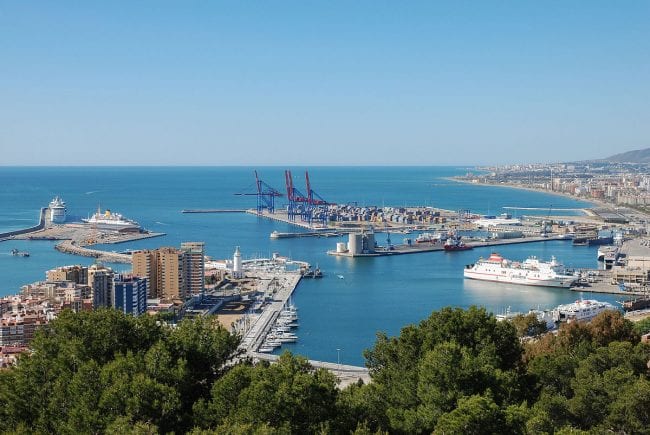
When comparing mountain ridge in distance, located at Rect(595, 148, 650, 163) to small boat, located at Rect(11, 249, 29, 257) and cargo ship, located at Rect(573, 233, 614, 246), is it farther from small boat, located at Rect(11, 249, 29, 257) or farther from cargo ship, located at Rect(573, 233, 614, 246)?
small boat, located at Rect(11, 249, 29, 257)

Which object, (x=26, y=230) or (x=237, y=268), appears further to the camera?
(x=26, y=230)

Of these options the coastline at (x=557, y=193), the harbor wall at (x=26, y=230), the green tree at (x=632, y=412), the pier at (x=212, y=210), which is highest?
the green tree at (x=632, y=412)

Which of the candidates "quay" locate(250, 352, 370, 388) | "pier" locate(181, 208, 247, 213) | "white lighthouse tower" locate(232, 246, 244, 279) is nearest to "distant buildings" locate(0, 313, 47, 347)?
"quay" locate(250, 352, 370, 388)

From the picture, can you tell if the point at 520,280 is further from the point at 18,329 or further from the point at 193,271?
the point at 18,329

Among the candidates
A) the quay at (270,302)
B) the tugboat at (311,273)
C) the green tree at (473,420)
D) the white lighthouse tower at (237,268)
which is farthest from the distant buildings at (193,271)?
the green tree at (473,420)

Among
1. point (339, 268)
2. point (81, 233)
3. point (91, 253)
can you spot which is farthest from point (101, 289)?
point (81, 233)

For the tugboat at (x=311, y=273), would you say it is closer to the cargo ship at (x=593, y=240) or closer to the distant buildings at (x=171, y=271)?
the distant buildings at (x=171, y=271)
